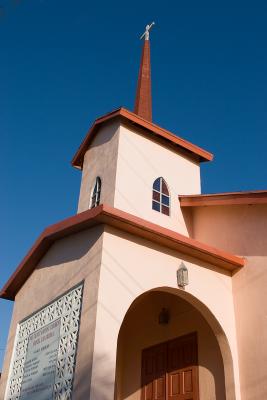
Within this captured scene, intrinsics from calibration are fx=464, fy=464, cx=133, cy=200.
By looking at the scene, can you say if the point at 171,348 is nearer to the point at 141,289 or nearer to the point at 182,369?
the point at 182,369

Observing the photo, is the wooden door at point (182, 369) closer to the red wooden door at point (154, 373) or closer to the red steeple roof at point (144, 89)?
the red wooden door at point (154, 373)

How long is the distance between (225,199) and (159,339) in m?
3.28

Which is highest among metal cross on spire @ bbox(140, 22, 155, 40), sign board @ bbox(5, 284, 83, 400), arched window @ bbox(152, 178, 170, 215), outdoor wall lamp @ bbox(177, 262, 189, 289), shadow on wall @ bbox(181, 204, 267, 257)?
metal cross on spire @ bbox(140, 22, 155, 40)

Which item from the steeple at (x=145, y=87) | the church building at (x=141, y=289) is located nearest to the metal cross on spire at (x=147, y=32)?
the steeple at (x=145, y=87)

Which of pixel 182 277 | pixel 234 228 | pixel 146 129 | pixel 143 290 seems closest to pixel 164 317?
pixel 182 277

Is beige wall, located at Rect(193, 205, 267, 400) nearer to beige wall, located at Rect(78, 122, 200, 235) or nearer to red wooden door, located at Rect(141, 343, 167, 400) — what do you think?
beige wall, located at Rect(78, 122, 200, 235)

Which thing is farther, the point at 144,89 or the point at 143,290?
the point at 144,89

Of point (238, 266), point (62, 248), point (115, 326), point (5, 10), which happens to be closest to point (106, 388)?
point (115, 326)

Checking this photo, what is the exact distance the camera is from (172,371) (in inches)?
365

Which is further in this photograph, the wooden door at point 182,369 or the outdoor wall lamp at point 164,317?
the outdoor wall lamp at point 164,317

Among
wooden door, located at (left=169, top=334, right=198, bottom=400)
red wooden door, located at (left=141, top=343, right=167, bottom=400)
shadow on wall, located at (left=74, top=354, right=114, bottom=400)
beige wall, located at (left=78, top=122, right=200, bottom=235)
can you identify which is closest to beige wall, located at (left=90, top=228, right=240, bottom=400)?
shadow on wall, located at (left=74, top=354, right=114, bottom=400)

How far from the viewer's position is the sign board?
7160 millimetres

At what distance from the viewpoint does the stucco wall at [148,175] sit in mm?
10281

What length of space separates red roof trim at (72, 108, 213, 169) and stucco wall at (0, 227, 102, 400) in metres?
3.74
